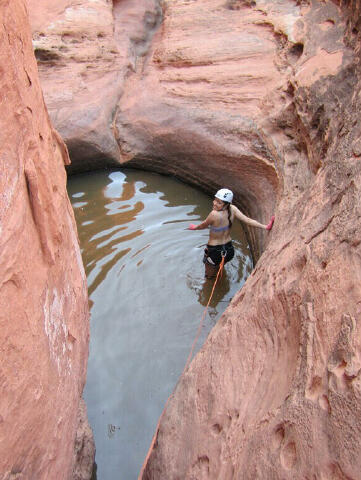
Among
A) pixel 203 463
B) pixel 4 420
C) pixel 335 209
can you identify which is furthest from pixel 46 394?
pixel 335 209

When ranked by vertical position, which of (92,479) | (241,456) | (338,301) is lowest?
(92,479)

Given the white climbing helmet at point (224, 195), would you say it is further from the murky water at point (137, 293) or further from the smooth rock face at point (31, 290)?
the smooth rock face at point (31, 290)

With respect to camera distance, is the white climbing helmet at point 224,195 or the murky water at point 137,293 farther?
the white climbing helmet at point 224,195

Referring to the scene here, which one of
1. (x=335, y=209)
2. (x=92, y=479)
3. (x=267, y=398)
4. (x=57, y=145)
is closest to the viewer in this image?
(x=267, y=398)

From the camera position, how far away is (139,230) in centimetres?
647

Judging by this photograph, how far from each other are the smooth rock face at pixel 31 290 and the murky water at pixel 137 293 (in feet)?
2.42

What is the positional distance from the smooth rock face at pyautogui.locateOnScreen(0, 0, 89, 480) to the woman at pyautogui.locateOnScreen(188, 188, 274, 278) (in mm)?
2118

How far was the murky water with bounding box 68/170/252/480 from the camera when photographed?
3900 mm

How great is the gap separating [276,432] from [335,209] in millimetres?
1522

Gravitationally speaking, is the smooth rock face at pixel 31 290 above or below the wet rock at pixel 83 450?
above

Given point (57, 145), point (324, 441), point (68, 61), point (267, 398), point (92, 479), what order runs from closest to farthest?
point (324, 441), point (267, 398), point (92, 479), point (57, 145), point (68, 61)

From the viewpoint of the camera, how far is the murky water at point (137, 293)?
154 inches

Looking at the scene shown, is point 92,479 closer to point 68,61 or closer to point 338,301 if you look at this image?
point 338,301

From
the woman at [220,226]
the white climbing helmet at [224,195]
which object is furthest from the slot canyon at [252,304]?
the white climbing helmet at [224,195]
